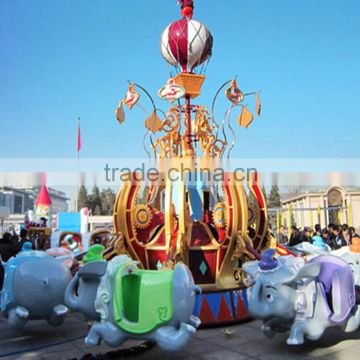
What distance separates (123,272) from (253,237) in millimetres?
3388

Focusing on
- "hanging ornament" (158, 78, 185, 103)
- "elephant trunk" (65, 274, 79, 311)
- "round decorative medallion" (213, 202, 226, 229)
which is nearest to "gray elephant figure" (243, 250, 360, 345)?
"round decorative medallion" (213, 202, 226, 229)

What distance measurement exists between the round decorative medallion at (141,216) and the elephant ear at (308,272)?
110 inches

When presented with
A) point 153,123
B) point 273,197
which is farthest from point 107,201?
point 153,123

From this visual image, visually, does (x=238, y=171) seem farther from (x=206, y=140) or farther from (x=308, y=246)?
(x=308, y=246)

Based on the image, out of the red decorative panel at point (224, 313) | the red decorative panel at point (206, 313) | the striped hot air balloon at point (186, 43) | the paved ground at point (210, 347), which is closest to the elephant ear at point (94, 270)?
the paved ground at point (210, 347)

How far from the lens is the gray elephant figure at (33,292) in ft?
17.1

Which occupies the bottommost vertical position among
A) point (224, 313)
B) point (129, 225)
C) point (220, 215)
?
point (224, 313)

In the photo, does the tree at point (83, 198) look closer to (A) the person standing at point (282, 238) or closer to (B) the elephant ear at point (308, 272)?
(A) the person standing at point (282, 238)

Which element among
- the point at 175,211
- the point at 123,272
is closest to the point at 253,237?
the point at 175,211

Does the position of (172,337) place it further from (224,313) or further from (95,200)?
(95,200)

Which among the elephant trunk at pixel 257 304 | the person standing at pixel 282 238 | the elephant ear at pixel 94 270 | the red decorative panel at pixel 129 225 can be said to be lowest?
the elephant trunk at pixel 257 304

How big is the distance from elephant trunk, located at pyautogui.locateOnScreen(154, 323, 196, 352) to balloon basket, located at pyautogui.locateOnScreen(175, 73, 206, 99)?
455 centimetres

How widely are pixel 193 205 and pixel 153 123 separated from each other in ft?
5.29

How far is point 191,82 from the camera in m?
7.42
